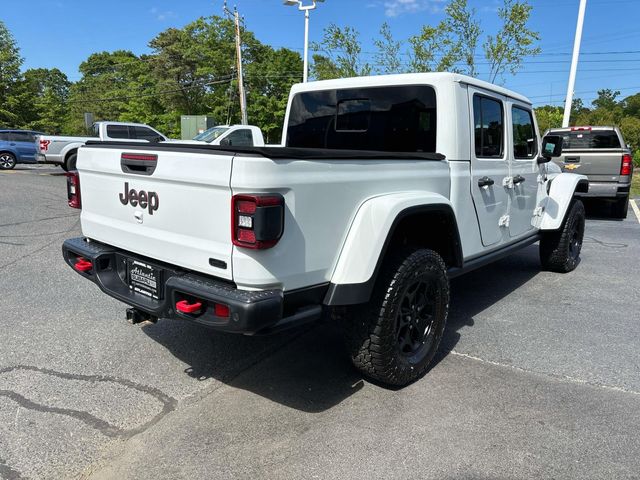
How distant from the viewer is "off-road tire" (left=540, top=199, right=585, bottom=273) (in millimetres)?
5922

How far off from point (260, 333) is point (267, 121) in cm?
4249

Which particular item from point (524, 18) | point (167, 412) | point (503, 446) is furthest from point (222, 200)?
point (524, 18)

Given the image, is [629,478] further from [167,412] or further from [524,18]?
[524,18]

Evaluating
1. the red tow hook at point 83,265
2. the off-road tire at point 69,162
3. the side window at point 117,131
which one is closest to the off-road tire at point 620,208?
the red tow hook at point 83,265

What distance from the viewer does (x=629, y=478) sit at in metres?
2.39

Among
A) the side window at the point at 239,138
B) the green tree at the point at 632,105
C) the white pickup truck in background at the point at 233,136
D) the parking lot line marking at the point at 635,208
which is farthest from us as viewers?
the green tree at the point at 632,105

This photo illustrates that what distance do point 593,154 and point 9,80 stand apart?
44.7 meters

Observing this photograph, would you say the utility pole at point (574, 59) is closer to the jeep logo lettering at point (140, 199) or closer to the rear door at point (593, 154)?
the rear door at point (593, 154)

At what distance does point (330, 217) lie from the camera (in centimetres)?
266

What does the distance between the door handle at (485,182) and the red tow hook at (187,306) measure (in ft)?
8.16

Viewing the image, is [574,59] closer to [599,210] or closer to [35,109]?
[599,210]

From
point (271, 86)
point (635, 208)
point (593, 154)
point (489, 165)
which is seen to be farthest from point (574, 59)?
point (271, 86)

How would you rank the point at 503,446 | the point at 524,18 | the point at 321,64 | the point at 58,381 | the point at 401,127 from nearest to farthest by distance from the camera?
the point at 503,446
the point at 58,381
the point at 401,127
the point at 524,18
the point at 321,64

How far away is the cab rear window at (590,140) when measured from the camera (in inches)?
415
